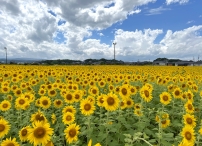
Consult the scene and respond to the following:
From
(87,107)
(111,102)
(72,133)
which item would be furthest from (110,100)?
(72,133)

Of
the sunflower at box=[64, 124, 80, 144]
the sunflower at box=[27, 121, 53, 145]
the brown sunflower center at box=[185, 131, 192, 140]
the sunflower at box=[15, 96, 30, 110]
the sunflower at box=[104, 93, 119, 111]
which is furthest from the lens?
the sunflower at box=[15, 96, 30, 110]

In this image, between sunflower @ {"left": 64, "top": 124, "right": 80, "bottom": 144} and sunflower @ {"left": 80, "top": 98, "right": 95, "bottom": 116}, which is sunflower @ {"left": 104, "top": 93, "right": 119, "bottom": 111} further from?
sunflower @ {"left": 64, "top": 124, "right": 80, "bottom": 144}

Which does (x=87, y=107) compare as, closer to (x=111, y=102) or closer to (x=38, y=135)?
(x=111, y=102)

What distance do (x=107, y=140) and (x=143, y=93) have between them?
1.77 meters

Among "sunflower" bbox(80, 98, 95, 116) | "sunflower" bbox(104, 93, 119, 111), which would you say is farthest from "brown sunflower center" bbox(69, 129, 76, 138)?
"sunflower" bbox(104, 93, 119, 111)

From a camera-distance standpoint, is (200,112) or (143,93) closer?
(143,93)

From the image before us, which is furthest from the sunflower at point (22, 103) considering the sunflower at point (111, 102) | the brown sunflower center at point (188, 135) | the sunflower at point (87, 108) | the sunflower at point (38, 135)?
the brown sunflower center at point (188, 135)

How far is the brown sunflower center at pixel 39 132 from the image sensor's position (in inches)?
127

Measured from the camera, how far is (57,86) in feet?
28.0

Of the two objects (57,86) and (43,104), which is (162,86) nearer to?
(57,86)

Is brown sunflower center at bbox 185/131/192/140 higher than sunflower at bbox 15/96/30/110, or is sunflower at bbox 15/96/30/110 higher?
sunflower at bbox 15/96/30/110

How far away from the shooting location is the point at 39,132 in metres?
3.25

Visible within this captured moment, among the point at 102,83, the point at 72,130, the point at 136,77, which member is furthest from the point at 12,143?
the point at 136,77

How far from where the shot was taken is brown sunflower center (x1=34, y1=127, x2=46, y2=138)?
10.6ft
